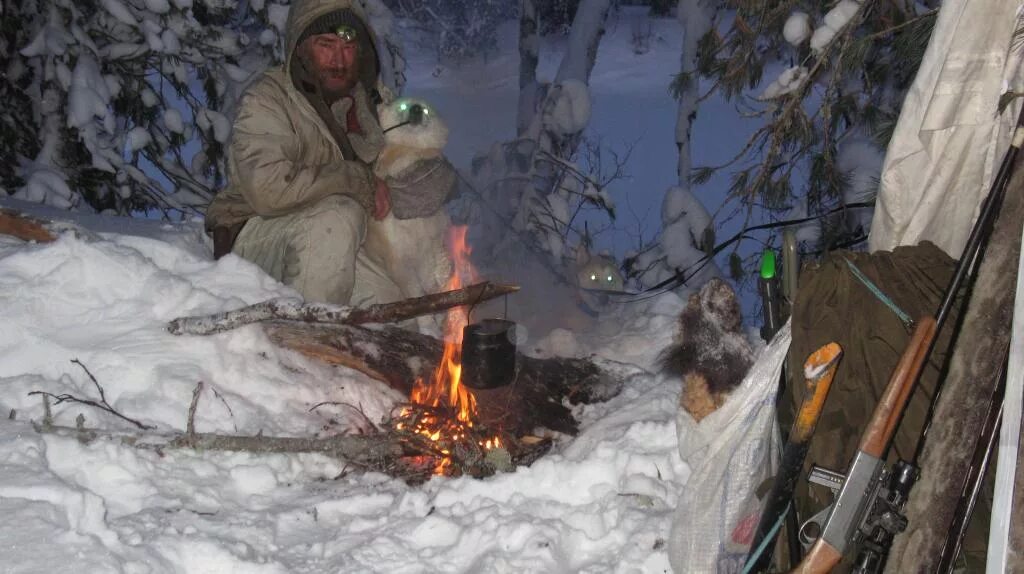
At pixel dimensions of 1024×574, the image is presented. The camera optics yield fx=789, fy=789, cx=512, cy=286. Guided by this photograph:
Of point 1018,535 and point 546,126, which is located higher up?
point 546,126

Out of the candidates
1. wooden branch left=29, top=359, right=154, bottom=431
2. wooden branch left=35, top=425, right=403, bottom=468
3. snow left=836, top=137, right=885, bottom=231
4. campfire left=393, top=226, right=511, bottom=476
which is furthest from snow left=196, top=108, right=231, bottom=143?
snow left=836, top=137, right=885, bottom=231

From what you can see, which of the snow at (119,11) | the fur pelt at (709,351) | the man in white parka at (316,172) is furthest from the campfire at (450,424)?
the snow at (119,11)

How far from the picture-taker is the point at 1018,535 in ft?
4.71

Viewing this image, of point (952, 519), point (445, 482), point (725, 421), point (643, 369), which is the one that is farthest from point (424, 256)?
point (952, 519)

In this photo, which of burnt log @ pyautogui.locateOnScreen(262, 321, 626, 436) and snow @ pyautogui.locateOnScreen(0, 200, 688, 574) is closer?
snow @ pyautogui.locateOnScreen(0, 200, 688, 574)

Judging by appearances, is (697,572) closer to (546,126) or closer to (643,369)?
(643,369)

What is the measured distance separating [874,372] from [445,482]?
1488 millimetres

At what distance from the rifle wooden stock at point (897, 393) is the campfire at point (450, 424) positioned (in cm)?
151

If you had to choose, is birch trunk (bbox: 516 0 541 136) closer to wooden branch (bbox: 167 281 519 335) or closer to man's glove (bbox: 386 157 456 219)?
man's glove (bbox: 386 157 456 219)

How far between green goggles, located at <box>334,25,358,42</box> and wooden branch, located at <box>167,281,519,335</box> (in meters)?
1.48

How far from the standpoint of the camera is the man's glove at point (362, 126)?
13.6 ft

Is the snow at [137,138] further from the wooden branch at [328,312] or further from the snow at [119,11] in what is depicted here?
the wooden branch at [328,312]

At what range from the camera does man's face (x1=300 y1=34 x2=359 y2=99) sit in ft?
13.0

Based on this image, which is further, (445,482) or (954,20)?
(445,482)
